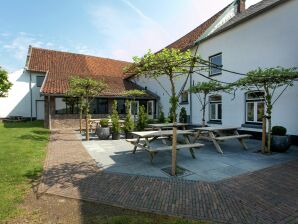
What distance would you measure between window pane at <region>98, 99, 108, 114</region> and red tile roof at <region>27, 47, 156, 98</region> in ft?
2.95

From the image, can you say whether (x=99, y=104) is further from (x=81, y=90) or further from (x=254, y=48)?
(x=254, y=48)

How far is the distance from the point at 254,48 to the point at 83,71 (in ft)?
60.8

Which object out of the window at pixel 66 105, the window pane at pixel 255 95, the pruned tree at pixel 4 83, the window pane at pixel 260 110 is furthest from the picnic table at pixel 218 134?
the pruned tree at pixel 4 83

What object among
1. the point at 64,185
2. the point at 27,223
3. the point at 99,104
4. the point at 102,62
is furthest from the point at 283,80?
the point at 102,62

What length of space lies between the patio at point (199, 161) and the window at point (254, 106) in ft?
8.51

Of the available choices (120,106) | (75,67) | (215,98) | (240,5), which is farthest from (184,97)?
(75,67)

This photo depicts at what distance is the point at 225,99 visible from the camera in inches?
521

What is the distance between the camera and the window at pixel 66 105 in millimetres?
17806

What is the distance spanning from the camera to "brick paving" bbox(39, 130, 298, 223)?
381cm

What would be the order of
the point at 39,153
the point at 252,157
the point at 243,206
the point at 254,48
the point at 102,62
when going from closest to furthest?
the point at 243,206 < the point at 252,157 < the point at 39,153 < the point at 254,48 < the point at 102,62

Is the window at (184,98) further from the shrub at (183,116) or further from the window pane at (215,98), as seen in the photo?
the window pane at (215,98)

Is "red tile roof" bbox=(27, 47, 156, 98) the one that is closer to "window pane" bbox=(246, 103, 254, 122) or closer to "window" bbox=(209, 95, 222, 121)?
"window" bbox=(209, 95, 222, 121)

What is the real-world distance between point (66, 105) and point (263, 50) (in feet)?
47.8

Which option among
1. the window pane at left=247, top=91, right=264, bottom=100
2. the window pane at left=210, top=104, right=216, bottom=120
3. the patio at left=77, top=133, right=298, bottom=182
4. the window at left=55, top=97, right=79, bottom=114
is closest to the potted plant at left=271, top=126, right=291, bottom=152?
the patio at left=77, top=133, right=298, bottom=182
